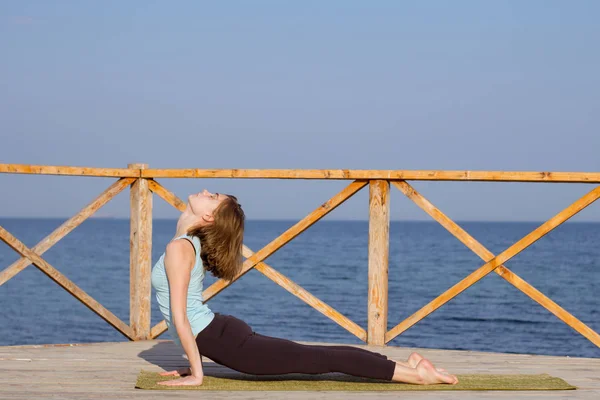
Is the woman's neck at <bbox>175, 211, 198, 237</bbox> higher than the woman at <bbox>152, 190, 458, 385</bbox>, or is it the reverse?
the woman's neck at <bbox>175, 211, 198, 237</bbox>

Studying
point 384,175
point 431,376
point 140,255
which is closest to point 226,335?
point 431,376

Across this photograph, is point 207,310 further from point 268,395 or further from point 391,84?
point 391,84

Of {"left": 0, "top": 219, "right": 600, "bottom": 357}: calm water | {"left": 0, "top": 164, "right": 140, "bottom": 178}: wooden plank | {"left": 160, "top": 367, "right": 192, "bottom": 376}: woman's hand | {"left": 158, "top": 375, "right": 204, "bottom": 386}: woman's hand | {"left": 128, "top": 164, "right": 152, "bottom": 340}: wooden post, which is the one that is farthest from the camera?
{"left": 0, "top": 219, "right": 600, "bottom": 357}: calm water

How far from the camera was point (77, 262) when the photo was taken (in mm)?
32969

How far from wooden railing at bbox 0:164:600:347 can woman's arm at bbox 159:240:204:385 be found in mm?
1427

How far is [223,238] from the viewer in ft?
12.5

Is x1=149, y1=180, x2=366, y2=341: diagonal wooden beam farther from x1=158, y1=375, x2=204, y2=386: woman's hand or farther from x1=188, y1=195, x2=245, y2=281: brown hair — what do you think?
x1=158, y1=375, x2=204, y2=386: woman's hand

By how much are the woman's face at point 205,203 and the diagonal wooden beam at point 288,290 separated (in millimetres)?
1370

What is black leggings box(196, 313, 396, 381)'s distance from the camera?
3779 mm

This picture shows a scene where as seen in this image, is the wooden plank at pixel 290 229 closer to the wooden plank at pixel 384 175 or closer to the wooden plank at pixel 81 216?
the wooden plank at pixel 384 175

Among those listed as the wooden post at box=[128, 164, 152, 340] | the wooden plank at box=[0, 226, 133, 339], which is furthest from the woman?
the wooden post at box=[128, 164, 152, 340]

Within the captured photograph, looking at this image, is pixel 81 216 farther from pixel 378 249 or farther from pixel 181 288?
pixel 181 288

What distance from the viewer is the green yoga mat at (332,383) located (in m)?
3.78

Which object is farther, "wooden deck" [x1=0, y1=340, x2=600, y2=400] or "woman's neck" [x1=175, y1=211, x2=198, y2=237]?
"woman's neck" [x1=175, y1=211, x2=198, y2=237]
